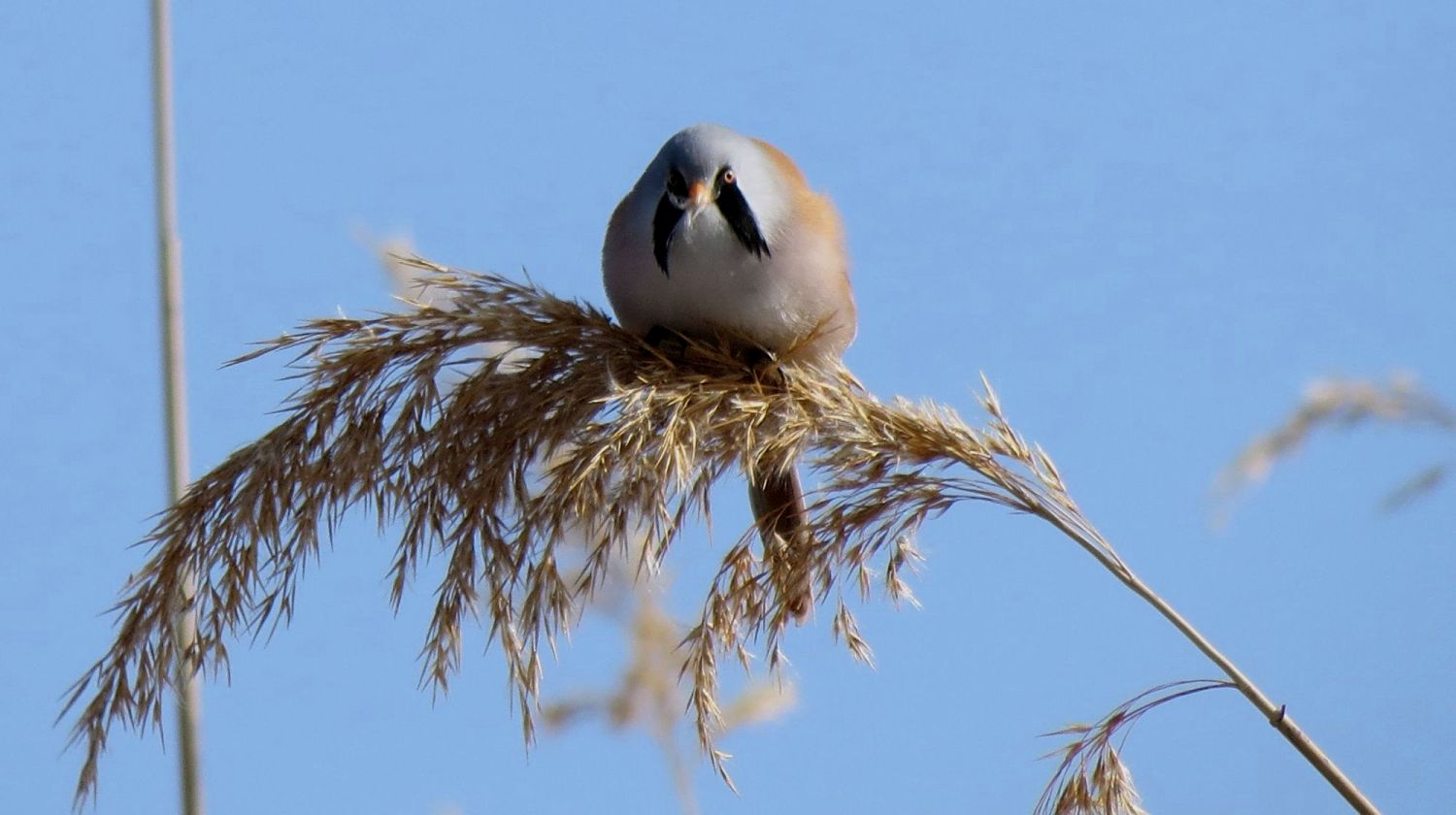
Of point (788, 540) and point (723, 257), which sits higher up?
point (723, 257)

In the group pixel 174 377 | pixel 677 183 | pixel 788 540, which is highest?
pixel 677 183

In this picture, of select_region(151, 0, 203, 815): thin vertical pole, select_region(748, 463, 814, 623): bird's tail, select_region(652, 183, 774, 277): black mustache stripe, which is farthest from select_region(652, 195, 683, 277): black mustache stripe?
select_region(151, 0, 203, 815): thin vertical pole

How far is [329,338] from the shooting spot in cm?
183

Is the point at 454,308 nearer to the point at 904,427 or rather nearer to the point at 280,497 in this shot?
the point at 280,497

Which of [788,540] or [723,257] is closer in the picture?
[788,540]

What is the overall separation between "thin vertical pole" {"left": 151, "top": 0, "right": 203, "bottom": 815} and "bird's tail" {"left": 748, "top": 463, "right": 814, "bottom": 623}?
2.19 feet

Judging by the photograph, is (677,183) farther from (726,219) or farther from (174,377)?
(174,377)

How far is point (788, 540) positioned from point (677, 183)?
53cm

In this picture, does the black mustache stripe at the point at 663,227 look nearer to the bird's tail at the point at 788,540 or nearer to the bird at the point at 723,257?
the bird at the point at 723,257

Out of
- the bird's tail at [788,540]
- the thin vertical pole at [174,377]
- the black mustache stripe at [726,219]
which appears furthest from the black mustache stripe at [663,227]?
the thin vertical pole at [174,377]

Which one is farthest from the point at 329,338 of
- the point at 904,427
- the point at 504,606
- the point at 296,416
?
the point at 904,427

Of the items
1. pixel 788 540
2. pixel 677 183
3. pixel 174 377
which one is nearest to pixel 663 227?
pixel 677 183

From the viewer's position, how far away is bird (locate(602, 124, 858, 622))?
197cm

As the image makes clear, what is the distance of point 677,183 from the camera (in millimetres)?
1978
